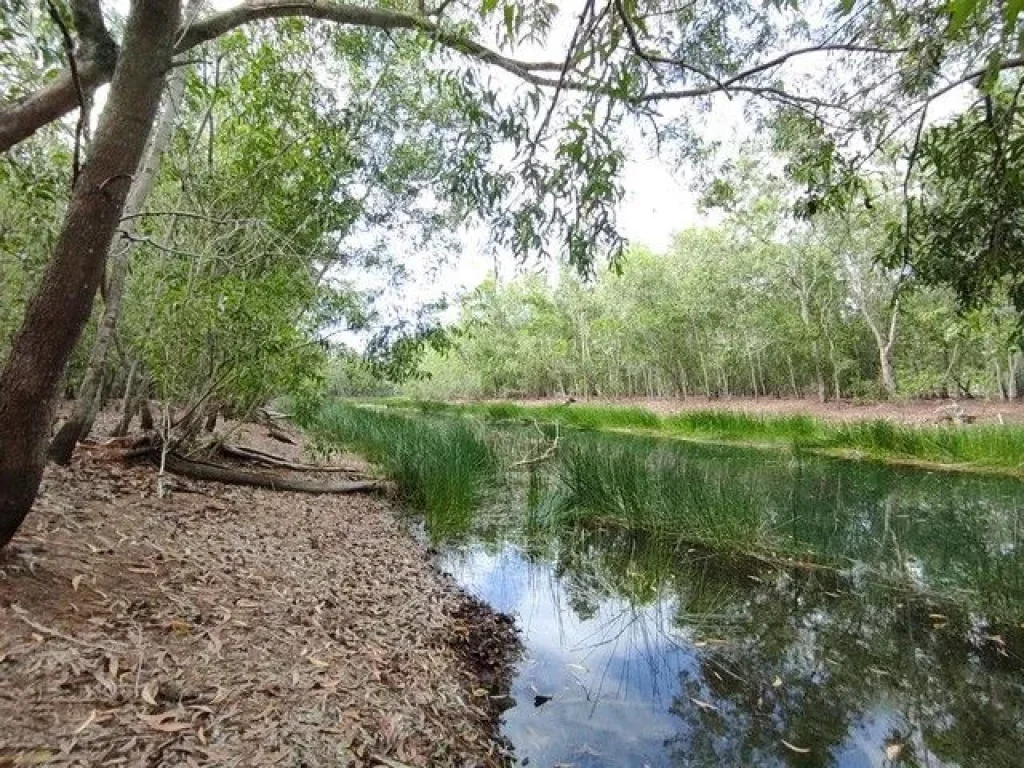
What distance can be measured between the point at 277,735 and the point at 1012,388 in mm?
23368

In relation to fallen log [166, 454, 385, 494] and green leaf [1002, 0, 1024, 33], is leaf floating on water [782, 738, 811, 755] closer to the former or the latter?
green leaf [1002, 0, 1024, 33]

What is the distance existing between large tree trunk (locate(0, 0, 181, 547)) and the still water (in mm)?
2063

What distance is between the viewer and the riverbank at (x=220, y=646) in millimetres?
1448

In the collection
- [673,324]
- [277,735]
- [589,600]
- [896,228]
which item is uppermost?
[673,324]

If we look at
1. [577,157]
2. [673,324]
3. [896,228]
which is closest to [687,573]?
[896,228]

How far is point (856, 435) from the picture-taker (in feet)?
33.7

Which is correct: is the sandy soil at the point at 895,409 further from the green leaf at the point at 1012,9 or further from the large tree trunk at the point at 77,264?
the large tree trunk at the point at 77,264

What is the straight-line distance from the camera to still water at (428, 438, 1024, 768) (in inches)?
92.0

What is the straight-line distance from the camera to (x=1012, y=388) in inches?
701

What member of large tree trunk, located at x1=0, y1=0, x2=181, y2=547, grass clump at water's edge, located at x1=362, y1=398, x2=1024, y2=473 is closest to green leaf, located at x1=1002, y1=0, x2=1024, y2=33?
large tree trunk, located at x1=0, y1=0, x2=181, y2=547

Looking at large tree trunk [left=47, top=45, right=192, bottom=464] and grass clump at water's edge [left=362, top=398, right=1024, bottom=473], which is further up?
large tree trunk [left=47, top=45, right=192, bottom=464]

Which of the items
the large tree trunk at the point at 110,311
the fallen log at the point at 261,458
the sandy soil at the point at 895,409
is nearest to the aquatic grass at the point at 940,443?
the sandy soil at the point at 895,409

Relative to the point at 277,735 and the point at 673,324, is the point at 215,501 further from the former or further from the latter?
the point at 673,324

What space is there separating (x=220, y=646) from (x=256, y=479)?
3.43 meters
